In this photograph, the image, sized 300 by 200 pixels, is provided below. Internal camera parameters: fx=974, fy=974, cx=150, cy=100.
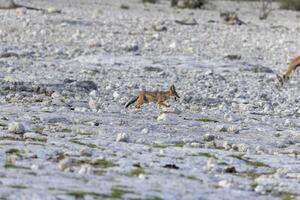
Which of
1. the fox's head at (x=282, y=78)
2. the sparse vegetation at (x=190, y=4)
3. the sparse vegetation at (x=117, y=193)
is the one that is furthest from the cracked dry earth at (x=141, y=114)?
the sparse vegetation at (x=190, y=4)

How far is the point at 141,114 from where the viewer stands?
9.95m

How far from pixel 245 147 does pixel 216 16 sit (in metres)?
21.1

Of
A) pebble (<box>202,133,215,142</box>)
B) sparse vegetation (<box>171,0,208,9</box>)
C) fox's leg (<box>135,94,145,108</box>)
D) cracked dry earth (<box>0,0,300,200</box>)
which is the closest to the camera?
cracked dry earth (<box>0,0,300,200</box>)

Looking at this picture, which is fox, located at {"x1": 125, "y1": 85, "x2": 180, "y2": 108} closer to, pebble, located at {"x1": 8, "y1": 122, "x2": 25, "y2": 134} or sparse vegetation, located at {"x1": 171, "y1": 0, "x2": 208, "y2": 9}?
pebble, located at {"x1": 8, "y1": 122, "x2": 25, "y2": 134}

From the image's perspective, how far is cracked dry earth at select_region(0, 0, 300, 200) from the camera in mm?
6406

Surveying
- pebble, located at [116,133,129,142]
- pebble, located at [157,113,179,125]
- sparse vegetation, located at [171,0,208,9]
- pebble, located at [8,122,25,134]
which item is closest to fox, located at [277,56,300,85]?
pebble, located at [157,113,179,125]

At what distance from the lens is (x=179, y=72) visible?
15.5m

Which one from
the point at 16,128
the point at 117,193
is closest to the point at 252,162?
the point at 117,193

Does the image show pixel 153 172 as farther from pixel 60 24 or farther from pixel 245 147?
pixel 60 24

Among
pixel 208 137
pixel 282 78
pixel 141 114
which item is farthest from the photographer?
pixel 282 78

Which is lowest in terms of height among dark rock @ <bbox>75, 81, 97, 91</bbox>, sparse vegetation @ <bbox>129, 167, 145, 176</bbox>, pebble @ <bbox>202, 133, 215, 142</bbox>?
dark rock @ <bbox>75, 81, 97, 91</bbox>

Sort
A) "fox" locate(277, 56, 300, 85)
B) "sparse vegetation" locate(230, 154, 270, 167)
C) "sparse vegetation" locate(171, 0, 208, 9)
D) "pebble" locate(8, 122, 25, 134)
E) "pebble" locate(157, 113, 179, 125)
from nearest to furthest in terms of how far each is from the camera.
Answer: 1. "sparse vegetation" locate(230, 154, 270, 167)
2. "pebble" locate(8, 122, 25, 134)
3. "pebble" locate(157, 113, 179, 125)
4. "fox" locate(277, 56, 300, 85)
5. "sparse vegetation" locate(171, 0, 208, 9)

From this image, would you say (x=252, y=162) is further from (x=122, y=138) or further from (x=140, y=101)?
(x=140, y=101)

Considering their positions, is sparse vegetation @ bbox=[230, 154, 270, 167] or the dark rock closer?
sparse vegetation @ bbox=[230, 154, 270, 167]
